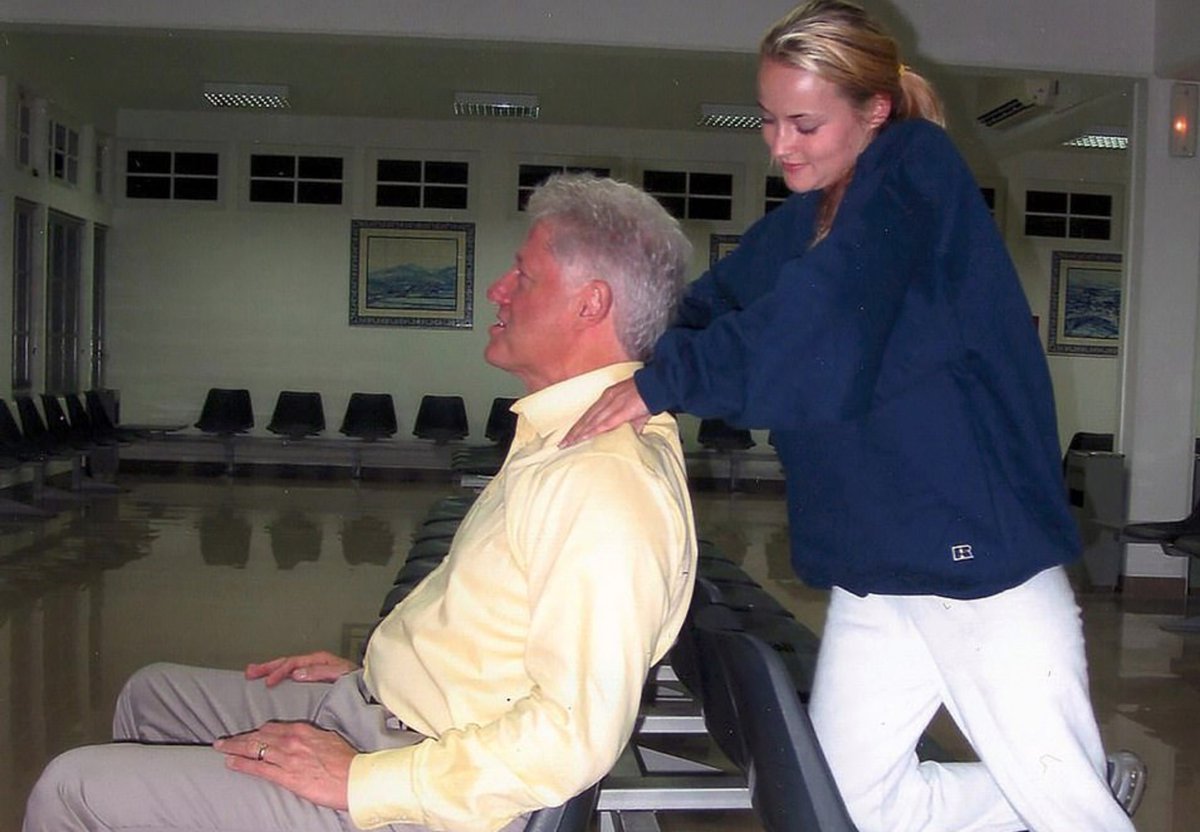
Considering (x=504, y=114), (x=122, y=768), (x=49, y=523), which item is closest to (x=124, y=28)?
(x=49, y=523)

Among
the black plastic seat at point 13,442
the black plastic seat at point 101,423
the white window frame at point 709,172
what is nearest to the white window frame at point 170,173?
the black plastic seat at point 101,423

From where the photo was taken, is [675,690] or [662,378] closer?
[662,378]

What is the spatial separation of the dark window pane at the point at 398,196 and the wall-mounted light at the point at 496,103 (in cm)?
100

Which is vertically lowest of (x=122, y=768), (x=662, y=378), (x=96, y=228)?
(x=122, y=768)

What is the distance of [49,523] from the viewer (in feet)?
24.9

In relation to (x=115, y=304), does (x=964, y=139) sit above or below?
above

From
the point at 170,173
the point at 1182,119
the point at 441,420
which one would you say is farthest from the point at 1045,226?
the point at 170,173

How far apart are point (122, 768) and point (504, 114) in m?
9.79

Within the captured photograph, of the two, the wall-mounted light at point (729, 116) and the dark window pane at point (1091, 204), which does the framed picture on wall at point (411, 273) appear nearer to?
the wall-mounted light at point (729, 116)

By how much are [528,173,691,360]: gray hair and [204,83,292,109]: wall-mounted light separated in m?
9.06

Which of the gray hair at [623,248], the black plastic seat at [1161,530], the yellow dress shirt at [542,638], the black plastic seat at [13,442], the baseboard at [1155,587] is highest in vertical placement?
the gray hair at [623,248]

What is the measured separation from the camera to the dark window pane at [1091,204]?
38.7ft

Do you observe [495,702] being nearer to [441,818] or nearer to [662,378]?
[441,818]

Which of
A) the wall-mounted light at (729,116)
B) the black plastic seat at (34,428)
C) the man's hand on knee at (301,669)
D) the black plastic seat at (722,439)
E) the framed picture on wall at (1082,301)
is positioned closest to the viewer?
the man's hand on knee at (301,669)
